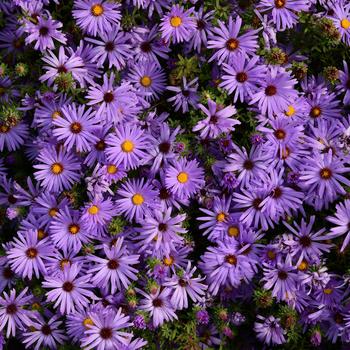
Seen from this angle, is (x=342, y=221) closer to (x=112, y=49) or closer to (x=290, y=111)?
(x=290, y=111)

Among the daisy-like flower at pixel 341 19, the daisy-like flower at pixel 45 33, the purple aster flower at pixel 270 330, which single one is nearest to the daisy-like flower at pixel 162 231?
the purple aster flower at pixel 270 330

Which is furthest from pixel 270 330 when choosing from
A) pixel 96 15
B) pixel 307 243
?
pixel 96 15

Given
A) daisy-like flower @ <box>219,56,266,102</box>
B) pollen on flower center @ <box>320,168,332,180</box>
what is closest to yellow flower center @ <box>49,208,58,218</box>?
daisy-like flower @ <box>219,56,266,102</box>

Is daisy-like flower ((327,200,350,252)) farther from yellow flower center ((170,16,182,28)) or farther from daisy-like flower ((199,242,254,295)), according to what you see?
yellow flower center ((170,16,182,28))

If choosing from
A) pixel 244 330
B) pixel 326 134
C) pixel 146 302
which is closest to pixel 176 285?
pixel 146 302

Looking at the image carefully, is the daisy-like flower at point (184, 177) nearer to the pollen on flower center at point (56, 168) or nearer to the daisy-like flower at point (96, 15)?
the pollen on flower center at point (56, 168)

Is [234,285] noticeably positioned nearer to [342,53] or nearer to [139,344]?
[139,344]
